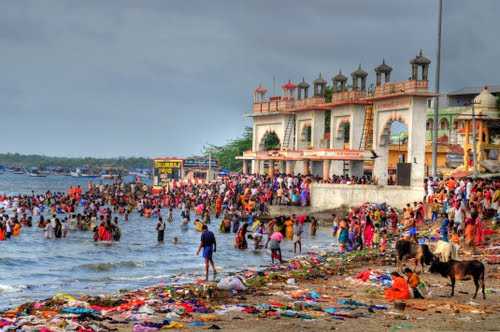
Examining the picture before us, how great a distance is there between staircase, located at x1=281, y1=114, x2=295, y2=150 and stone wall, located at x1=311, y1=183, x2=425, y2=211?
15.2 metres

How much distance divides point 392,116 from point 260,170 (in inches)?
A: 786

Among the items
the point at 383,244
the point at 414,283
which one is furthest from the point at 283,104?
the point at 414,283

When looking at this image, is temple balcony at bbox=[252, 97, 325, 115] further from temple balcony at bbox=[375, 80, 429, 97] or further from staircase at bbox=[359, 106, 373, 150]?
temple balcony at bbox=[375, 80, 429, 97]

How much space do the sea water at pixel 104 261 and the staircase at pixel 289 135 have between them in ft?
68.4

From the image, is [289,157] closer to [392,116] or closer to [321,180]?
[321,180]

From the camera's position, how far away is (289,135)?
63000 millimetres

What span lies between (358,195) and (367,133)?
6.90 m

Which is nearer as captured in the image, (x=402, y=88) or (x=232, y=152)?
(x=402, y=88)

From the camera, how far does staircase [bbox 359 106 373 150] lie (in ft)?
169

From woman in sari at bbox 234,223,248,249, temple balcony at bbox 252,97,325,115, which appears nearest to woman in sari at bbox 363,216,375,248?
woman in sari at bbox 234,223,248,249

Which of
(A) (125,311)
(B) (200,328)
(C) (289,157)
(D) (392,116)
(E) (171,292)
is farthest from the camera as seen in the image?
(C) (289,157)

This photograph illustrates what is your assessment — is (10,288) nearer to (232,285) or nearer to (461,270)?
(232,285)

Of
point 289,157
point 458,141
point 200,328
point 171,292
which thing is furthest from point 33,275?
point 458,141

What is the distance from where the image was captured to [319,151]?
5172cm
